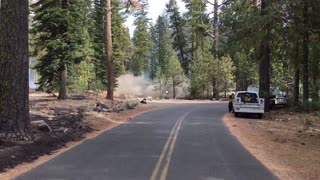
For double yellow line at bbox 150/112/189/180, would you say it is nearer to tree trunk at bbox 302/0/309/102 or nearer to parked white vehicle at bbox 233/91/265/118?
tree trunk at bbox 302/0/309/102

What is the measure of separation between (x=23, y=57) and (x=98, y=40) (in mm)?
47502

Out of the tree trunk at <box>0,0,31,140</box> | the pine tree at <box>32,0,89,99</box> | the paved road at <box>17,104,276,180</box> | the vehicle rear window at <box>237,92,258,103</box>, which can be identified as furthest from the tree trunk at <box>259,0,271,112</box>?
the tree trunk at <box>0,0,31,140</box>

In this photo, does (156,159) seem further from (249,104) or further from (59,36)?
(59,36)

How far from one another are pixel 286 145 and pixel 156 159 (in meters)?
6.56

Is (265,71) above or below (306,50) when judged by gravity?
below

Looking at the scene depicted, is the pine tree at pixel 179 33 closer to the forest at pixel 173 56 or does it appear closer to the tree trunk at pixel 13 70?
the forest at pixel 173 56

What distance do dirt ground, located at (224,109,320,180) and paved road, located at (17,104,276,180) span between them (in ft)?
1.66

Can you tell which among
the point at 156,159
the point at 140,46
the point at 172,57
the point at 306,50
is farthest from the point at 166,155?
the point at 140,46

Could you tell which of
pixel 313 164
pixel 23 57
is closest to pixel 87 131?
pixel 23 57

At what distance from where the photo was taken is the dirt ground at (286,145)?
41.7 ft

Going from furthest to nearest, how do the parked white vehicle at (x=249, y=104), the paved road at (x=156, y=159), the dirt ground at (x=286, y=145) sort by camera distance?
the parked white vehicle at (x=249, y=104)
the dirt ground at (x=286, y=145)
the paved road at (x=156, y=159)

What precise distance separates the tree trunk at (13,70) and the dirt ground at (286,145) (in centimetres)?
759

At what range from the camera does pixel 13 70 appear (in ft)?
52.4

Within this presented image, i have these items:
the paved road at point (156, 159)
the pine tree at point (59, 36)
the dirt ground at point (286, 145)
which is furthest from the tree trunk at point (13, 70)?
the pine tree at point (59, 36)
